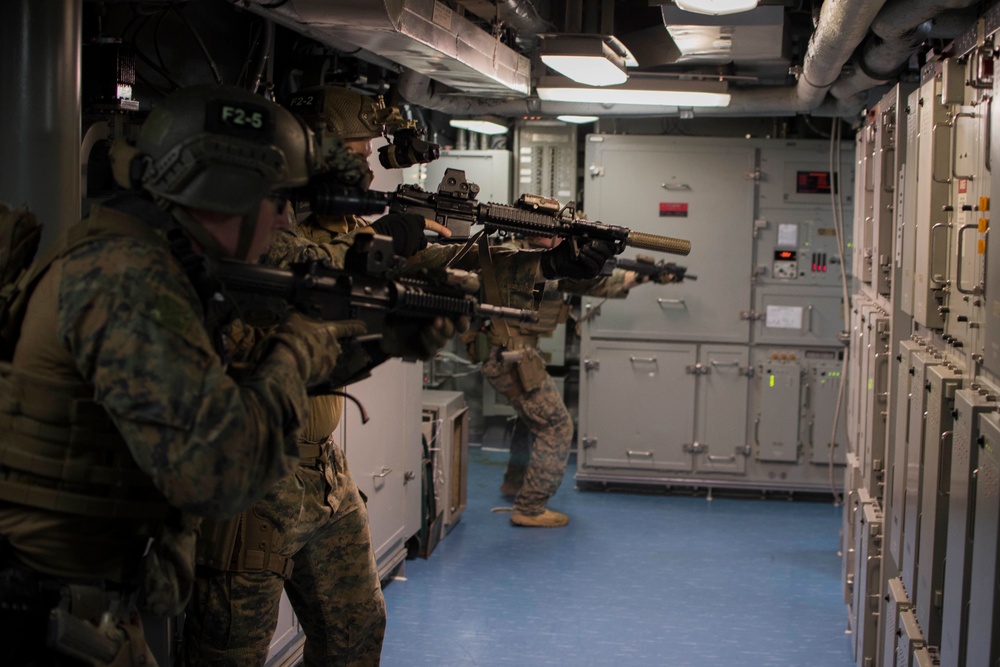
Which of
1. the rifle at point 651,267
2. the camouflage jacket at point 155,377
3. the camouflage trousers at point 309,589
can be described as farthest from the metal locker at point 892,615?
the rifle at point 651,267

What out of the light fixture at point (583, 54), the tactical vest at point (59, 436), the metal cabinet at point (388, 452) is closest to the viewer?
the tactical vest at point (59, 436)

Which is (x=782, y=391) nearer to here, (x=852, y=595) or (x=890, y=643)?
(x=852, y=595)

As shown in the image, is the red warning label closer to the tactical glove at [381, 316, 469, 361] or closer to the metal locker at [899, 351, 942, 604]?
the metal locker at [899, 351, 942, 604]

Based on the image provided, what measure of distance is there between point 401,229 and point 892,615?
2770 mm

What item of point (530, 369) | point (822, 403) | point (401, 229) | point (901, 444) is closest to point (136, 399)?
point (401, 229)

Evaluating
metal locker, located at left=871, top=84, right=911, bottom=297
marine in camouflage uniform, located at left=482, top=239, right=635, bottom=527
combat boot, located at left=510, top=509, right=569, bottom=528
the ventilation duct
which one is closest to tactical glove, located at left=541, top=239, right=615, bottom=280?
the ventilation duct

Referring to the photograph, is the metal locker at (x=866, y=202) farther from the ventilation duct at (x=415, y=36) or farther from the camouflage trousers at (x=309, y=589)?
the camouflage trousers at (x=309, y=589)

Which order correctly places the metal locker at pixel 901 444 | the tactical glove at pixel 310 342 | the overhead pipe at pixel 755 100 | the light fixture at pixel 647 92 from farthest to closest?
1. the light fixture at pixel 647 92
2. the overhead pipe at pixel 755 100
3. the metal locker at pixel 901 444
4. the tactical glove at pixel 310 342

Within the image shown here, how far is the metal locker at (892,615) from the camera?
4254 millimetres

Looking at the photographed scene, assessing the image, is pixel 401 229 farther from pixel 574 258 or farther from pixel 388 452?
pixel 388 452

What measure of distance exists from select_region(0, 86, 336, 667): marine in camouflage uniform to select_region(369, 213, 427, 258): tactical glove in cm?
92

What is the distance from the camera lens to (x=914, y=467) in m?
3.95

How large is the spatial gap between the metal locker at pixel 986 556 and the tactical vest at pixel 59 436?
7.29 ft

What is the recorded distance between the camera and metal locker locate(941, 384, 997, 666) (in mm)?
2996
